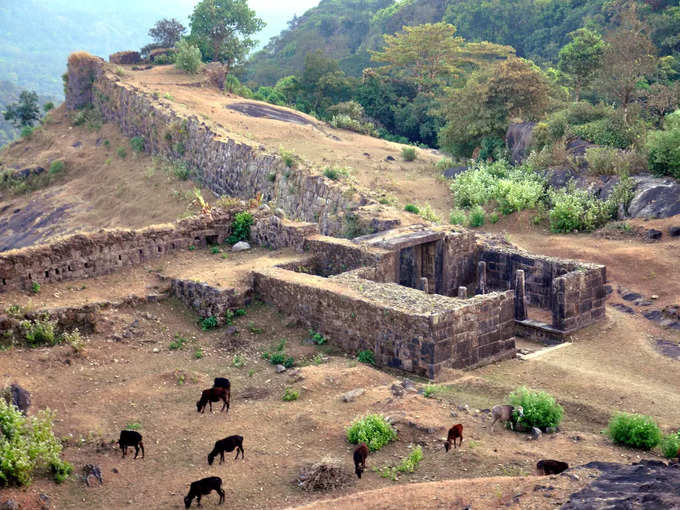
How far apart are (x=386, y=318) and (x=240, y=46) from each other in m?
35.6

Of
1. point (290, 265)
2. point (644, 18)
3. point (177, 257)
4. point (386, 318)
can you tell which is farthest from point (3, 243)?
point (644, 18)

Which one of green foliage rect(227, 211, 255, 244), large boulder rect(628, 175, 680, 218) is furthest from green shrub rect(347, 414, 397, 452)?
large boulder rect(628, 175, 680, 218)

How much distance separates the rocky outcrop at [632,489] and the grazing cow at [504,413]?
2420 millimetres

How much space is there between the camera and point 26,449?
10.0 m

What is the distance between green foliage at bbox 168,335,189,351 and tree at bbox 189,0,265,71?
3257 centimetres

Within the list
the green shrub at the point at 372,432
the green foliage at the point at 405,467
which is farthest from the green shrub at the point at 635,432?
the green shrub at the point at 372,432

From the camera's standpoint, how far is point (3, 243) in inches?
1115

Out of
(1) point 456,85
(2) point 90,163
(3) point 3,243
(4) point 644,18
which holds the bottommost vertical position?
(3) point 3,243

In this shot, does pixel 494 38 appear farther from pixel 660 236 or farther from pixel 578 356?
pixel 578 356

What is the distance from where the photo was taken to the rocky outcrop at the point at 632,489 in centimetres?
775

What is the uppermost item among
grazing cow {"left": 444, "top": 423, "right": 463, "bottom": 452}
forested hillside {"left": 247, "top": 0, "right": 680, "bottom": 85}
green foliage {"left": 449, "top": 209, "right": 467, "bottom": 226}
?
forested hillside {"left": 247, "top": 0, "right": 680, "bottom": 85}

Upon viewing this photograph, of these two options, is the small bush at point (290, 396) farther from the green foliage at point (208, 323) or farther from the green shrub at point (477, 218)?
the green shrub at point (477, 218)

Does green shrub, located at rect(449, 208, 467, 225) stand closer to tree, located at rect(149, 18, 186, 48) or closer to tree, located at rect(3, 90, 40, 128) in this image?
tree, located at rect(149, 18, 186, 48)

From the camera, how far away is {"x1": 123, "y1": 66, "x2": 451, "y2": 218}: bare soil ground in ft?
97.2
